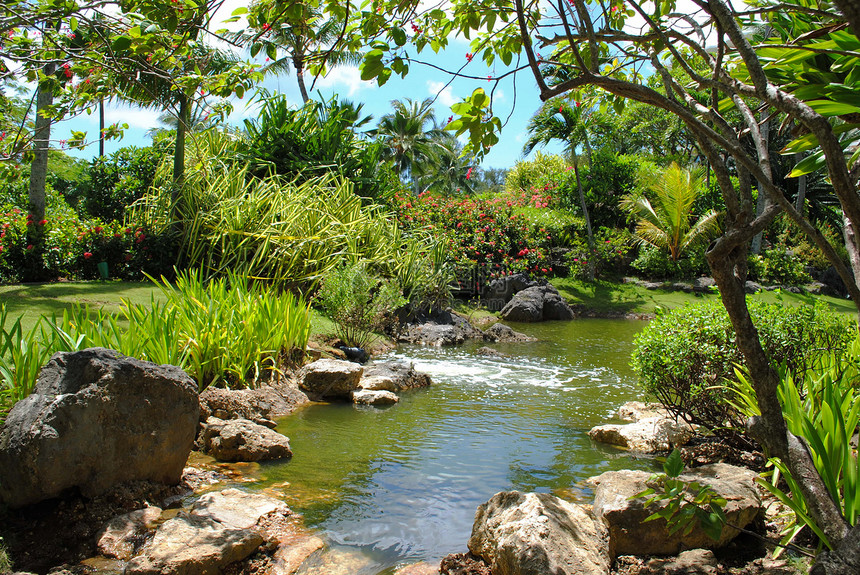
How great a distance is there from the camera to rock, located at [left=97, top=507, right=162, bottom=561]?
3.51 metres

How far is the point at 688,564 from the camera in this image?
3277 millimetres

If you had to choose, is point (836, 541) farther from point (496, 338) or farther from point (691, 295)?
point (691, 295)

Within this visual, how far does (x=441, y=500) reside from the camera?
15.1ft

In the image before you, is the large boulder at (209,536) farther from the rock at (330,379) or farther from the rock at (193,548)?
the rock at (330,379)

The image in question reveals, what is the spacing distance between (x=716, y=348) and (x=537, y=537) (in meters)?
2.69

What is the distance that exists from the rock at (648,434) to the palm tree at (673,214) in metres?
17.5

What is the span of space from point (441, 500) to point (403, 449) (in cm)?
123

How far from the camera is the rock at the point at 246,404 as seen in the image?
609cm

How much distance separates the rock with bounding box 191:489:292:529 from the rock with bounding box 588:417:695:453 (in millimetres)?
3409

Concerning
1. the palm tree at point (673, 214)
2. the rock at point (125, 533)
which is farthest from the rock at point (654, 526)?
the palm tree at point (673, 214)

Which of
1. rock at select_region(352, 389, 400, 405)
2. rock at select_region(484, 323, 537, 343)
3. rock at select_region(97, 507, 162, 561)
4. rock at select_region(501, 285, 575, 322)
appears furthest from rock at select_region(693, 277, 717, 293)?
rock at select_region(97, 507, 162, 561)

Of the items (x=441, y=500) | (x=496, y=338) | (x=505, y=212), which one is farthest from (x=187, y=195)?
(x=505, y=212)

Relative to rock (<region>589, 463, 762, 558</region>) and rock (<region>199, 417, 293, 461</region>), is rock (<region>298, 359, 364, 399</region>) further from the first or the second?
rock (<region>589, 463, 762, 558</region>)

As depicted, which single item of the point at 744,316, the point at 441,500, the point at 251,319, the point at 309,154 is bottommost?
the point at 441,500
